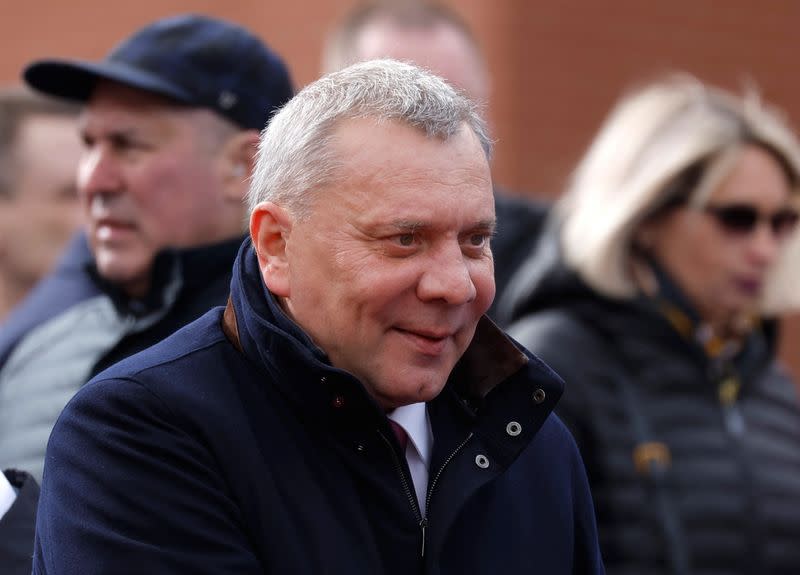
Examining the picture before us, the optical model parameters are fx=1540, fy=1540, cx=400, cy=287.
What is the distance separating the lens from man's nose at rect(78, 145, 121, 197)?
146 inches

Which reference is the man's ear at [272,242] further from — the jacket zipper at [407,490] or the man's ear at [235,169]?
the man's ear at [235,169]

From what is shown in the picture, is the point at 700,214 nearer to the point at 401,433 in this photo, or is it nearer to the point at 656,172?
the point at 656,172

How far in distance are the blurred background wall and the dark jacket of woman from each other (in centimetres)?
308

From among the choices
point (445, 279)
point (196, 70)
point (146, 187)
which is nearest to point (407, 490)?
point (445, 279)

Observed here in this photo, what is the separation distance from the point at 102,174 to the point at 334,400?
151cm

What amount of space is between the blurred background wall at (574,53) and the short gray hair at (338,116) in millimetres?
5183

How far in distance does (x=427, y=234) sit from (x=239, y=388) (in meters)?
0.38

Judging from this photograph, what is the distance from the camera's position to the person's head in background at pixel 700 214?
188 inches

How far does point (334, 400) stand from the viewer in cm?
240

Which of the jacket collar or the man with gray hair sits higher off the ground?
the man with gray hair

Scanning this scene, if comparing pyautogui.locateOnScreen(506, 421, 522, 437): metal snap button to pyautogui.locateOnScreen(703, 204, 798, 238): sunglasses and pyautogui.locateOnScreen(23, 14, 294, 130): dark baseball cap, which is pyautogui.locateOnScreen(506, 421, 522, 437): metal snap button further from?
pyautogui.locateOnScreen(703, 204, 798, 238): sunglasses

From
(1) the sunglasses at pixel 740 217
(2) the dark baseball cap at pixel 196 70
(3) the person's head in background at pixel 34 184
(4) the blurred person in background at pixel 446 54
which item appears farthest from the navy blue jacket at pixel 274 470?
(3) the person's head in background at pixel 34 184

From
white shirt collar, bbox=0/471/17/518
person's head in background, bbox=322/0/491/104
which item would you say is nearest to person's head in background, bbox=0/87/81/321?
person's head in background, bbox=322/0/491/104

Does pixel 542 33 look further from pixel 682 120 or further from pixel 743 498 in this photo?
pixel 743 498
